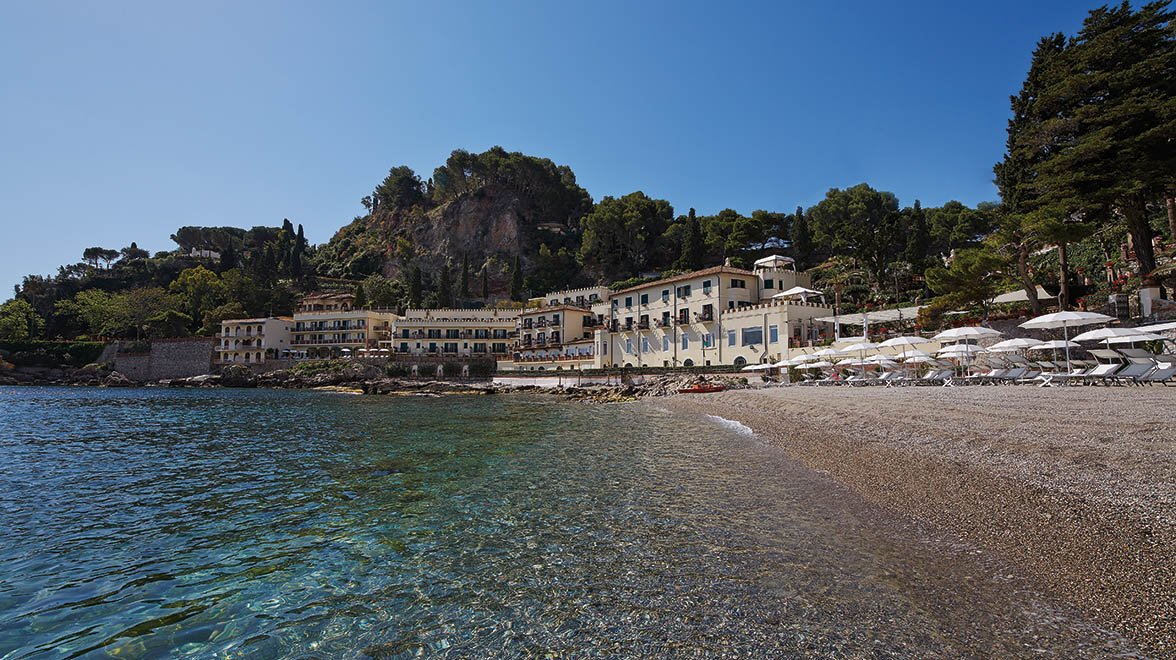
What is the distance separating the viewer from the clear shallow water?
4336mm

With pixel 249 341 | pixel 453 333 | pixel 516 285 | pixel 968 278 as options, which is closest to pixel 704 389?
pixel 968 278

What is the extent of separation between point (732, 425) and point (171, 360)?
78.4m

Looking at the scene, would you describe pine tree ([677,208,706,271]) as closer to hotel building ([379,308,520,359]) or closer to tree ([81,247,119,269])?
hotel building ([379,308,520,359])

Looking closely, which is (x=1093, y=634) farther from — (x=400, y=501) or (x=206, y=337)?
(x=206, y=337)

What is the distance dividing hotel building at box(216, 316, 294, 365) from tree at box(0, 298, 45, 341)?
92.2 feet

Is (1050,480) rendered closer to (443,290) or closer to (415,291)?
(443,290)

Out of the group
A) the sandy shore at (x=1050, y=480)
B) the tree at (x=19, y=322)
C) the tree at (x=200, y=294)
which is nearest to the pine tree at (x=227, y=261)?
the tree at (x=200, y=294)

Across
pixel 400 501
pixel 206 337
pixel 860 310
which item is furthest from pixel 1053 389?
pixel 206 337

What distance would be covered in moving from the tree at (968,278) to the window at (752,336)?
40.7ft

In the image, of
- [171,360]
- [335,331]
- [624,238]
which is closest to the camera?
[171,360]

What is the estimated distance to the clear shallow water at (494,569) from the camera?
4.34m

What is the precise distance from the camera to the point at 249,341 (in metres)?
73.1

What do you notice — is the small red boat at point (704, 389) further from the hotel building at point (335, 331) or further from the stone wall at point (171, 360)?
the stone wall at point (171, 360)

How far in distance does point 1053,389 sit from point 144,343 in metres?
92.4
